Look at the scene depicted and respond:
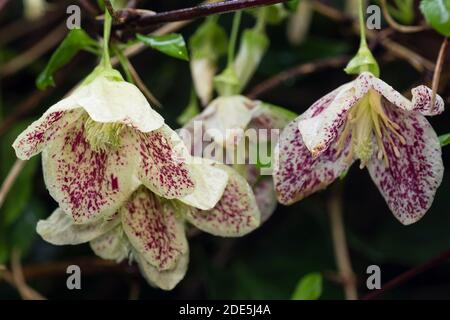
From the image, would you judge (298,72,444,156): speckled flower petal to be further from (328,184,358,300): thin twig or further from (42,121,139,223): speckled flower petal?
(328,184,358,300): thin twig

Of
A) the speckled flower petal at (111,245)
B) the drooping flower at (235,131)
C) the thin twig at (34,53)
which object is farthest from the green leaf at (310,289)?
the thin twig at (34,53)

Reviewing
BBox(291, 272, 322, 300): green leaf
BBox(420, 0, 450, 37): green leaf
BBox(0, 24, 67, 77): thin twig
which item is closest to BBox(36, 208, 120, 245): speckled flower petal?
BBox(291, 272, 322, 300): green leaf

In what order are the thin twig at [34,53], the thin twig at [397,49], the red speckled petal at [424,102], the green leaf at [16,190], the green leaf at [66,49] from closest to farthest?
the red speckled petal at [424,102] < the green leaf at [66,49] < the thin twig at [397,49] < the green leaf at [16,190] < the thin twig at [34,53]

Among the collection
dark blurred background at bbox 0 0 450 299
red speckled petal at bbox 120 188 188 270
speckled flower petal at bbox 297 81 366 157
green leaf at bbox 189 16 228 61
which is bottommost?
dark blurred background at bbox 0 0 450 299

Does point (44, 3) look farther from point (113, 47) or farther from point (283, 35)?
point (113, 47)

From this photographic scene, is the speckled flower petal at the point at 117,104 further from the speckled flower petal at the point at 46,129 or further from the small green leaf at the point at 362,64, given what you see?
the small green leaf at the point at 362,64

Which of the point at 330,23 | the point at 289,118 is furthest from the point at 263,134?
the point at 330,23
